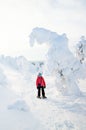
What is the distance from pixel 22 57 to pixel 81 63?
19.1 metres

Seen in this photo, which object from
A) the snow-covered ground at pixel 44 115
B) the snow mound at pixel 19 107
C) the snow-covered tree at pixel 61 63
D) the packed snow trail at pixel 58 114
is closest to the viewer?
the snow-covered ground at pixel 44 115

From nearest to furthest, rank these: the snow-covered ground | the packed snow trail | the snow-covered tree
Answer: the snow-covered ground → the packed snow trail → the snow-covered tree

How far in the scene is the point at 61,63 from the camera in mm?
15594

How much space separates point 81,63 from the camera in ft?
54.4

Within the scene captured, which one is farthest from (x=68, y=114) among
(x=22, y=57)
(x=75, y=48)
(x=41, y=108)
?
(x=22, y=57)

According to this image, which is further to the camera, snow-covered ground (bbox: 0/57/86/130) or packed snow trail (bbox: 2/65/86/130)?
packed snow trail (bbox: 2/65/86/130)

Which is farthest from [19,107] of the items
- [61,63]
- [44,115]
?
[61,63]

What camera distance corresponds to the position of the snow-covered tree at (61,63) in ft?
50.5

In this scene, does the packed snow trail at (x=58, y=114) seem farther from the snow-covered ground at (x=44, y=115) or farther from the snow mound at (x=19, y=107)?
the snow mound at (x=19, y=107)

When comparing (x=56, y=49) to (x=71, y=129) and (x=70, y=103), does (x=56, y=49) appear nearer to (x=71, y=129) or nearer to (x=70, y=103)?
(x=70, y=103)

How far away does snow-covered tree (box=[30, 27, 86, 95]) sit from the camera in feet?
50.5

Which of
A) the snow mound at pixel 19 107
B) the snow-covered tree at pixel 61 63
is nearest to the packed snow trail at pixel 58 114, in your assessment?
the snow mound at pixel 19 107

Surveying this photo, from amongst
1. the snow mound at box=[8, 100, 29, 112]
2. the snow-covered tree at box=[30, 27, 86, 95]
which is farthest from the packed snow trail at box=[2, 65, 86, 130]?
the snow-covered tree at box=[30, 27, 86, 95]

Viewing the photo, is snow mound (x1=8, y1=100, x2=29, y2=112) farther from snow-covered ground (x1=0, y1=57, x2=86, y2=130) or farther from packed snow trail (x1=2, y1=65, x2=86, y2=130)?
packed snow trail (x1=2, y1=65, x2=86, y2=130)
